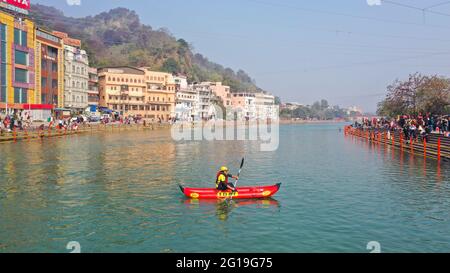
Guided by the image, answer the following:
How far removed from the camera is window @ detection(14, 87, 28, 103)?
2703 inches

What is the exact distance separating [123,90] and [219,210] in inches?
4119

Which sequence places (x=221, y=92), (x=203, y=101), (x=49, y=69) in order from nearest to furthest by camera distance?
(x=49, y=69) → (x=203, y=101) → (x=221, y=92)

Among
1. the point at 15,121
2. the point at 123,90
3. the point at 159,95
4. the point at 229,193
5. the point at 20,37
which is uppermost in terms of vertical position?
the point at 20,37

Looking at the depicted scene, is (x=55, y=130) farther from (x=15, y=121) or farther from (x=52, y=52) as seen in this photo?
(x=52, y=52)

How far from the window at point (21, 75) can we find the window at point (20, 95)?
1487 mm

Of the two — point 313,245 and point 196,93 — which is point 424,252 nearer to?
point 313,245

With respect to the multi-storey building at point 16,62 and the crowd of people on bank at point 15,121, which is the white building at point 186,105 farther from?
the crowd of people on bank at point 15,121

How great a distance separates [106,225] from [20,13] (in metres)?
65.5

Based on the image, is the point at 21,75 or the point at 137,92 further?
the point at 137,92

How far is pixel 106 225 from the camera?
16.1 meters

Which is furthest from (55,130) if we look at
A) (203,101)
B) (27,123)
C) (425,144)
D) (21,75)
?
(203,101)

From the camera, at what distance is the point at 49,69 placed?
79.5m

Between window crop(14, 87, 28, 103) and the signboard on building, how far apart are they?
1270cm

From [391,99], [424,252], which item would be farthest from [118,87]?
[424,252]
